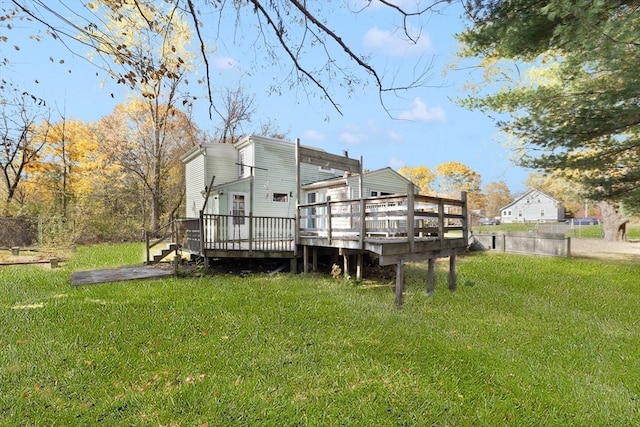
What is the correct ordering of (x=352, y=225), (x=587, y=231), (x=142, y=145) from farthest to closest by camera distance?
(x=587, y=231) → (x=142, y=145) → (x=352, y=225)

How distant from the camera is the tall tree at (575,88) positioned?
17.4ft

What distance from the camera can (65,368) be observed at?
3596 mm

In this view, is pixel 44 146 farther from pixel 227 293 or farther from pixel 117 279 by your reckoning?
pixel 227 293

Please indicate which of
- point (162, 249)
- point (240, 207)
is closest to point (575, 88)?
point (240, 207)

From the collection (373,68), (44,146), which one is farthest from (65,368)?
Answer: (44,146)

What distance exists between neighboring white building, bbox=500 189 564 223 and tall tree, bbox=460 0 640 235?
165 ft

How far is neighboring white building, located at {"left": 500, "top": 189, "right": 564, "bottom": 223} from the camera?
170 feet

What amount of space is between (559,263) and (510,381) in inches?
433

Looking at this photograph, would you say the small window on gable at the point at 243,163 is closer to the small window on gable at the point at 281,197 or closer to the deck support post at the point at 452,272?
the small window on gable at the point at 281,197

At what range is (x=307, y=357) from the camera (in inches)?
157

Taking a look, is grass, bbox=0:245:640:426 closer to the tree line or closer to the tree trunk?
the tree line

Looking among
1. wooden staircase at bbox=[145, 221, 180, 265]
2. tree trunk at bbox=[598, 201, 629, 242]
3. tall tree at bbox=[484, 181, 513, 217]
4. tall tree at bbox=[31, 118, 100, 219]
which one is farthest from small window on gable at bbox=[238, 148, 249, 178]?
tall tree at bbox=[484, 181, 513, 217]

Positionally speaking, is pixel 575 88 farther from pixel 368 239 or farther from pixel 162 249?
pixel 162 249

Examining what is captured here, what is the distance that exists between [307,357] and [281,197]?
9.94 metres
